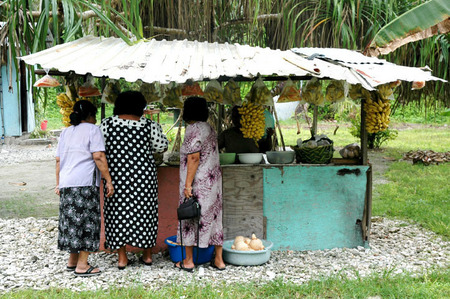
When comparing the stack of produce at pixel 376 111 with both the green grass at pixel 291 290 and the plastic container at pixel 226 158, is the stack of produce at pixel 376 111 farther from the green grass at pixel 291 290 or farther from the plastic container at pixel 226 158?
the green grass at pixel 291 290

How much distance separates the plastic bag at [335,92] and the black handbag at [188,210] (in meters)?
1.75

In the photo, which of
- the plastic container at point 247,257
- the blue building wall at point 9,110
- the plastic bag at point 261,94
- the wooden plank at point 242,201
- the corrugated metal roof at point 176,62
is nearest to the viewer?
the corrugated metal roof at point 176,62

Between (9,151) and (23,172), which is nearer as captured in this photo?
(23,172)

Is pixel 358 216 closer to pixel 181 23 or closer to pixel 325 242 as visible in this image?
pixel 325 242

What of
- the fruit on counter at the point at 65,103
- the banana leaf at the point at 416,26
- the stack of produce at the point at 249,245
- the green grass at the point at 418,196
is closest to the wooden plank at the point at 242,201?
the stack of produce at the point at 249,245

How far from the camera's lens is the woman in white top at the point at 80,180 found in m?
3.92

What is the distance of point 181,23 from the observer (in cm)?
695

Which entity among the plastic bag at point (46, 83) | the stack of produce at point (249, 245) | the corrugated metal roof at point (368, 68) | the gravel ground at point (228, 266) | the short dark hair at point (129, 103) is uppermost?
the corrugated metal roof at point (368, 68)

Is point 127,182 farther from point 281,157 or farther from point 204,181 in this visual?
point 281,157

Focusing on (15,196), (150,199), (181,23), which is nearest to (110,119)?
(150,199)

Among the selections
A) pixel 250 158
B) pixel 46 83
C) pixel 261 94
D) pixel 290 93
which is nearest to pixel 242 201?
pixel 250 158

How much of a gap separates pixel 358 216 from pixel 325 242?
409 mm

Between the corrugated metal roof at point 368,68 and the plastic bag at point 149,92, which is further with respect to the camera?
the plastic bag at point 149,92

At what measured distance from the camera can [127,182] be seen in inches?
159
